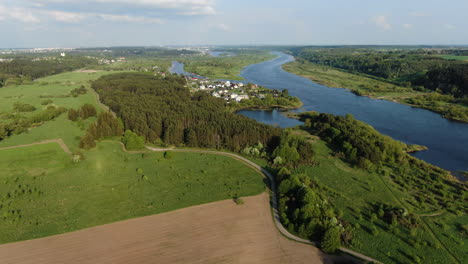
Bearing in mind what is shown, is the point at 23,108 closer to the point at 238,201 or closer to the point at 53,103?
the point at 53,103

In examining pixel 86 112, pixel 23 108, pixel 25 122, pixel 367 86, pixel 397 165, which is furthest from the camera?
pixel 367 86

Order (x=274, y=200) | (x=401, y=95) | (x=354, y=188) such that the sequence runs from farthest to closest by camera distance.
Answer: (x=401, y=95) → (x=354, y=188) → (x=274, y=200)

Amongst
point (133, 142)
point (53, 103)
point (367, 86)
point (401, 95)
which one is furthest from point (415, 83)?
point (53, 103)

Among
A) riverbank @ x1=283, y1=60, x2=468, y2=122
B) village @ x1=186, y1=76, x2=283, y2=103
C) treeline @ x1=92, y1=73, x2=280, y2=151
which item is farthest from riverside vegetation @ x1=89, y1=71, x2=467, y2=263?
riverbank @ x1=283, y1=60, x2=468, y2=122

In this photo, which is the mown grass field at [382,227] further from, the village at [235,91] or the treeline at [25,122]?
the treeline at [25,122]

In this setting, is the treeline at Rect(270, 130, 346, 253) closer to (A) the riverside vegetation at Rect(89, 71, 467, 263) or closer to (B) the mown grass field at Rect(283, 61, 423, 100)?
(A) the riverside vegetation at Rect(89, 71, 467, 263)

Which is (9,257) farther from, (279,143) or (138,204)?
(279,143)
